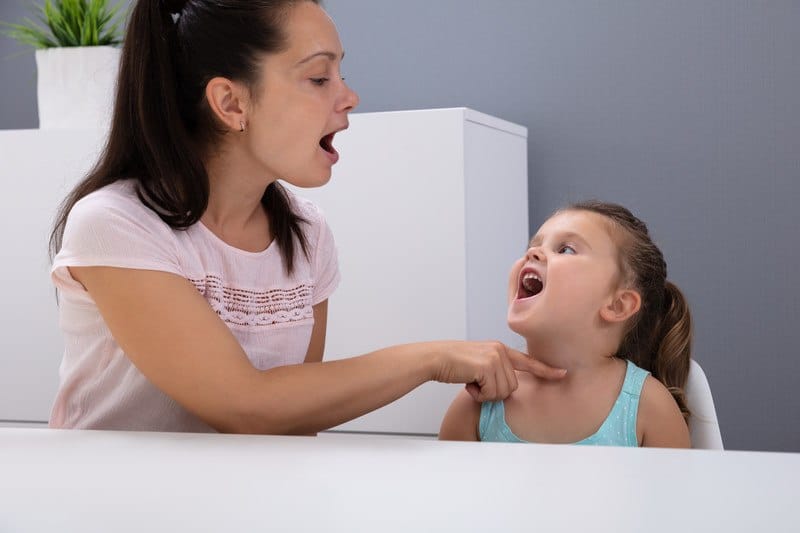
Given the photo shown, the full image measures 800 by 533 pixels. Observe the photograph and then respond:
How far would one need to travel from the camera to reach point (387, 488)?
1.73 feet

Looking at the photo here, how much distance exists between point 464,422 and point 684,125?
123 centimetres

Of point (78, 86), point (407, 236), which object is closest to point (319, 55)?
point (407, 236)

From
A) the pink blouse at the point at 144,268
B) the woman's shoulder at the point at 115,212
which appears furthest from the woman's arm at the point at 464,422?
the woman's shoulder at the point at 115,212

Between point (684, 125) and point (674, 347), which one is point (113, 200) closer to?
point (674, 347)

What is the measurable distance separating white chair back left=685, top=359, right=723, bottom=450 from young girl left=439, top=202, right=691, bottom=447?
0.01 meters

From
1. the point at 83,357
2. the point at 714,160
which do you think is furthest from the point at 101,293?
the point at 714,160

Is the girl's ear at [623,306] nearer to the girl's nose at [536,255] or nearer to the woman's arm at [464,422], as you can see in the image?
the girl's nose at [536,255]

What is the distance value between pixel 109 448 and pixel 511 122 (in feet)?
6.02

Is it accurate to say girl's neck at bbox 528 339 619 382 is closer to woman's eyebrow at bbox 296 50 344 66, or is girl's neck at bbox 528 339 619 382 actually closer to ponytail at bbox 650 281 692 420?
ponytail at bbox 650 281 692 420

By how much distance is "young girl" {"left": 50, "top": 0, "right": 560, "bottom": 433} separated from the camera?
1.07 m

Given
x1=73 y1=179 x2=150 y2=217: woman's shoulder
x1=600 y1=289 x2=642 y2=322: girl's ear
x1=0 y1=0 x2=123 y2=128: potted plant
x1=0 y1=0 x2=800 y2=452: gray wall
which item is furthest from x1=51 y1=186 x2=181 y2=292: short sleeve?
x1=0 y1=0 x2=800 y2=452: gray wall

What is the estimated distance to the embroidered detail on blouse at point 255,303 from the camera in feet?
4.14

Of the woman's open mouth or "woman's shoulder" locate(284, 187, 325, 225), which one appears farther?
"woman's shoulder" locate(284, 187, 325, 225)

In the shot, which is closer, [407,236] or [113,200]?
[113,200]
